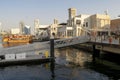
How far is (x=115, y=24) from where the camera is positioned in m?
85.8

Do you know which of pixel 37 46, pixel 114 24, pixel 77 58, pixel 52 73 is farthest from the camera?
pixel 114 24

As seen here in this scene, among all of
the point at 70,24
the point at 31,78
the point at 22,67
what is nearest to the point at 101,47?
the point at 22,67

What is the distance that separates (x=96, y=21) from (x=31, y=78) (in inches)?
2714

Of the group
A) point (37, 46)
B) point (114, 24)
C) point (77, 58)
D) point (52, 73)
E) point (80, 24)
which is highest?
point (80, 24)

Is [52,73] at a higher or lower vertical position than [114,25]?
lower

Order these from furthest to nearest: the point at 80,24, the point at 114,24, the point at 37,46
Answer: the point at 80,24 → the point at 114,24 → the point at 37,46

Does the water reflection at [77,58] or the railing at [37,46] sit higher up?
the railing at [37,46]

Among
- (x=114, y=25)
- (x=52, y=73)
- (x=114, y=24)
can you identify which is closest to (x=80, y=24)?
(x=114, y=24)

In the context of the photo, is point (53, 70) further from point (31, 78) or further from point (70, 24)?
point (70, 24)

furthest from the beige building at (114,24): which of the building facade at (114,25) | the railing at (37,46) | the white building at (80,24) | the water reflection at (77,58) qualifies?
the railing at (37,46)

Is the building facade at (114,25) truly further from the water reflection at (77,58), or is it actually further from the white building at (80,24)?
the water reflection at (77,58)

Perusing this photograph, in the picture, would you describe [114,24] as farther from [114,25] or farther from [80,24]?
[80,24]

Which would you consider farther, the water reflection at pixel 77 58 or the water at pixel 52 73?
the water reflection at pixel 77 58

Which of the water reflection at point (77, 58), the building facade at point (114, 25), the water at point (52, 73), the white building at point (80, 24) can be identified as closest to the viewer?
the water at point (52, 73)
